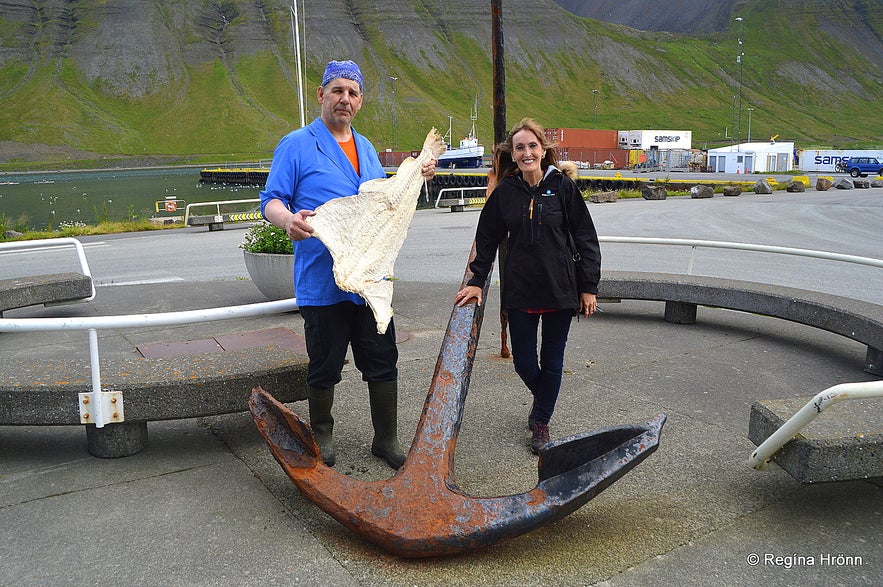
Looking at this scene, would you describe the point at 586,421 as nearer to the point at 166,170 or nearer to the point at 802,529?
the point at 802,529

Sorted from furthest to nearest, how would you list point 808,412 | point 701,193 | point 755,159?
1. point 755,159
2. point 701,193
3. point 808,412

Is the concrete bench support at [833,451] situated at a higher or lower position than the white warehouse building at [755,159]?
lower

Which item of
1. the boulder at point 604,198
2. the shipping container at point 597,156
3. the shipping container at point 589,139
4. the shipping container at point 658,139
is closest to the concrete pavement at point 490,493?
the boulder at point 604,198

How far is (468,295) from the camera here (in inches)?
143

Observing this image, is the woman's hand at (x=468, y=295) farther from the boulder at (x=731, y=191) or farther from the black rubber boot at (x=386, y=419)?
the boulder at (x=731, y=191)

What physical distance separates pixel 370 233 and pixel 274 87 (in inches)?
7127

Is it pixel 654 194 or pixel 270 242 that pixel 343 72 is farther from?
pixel 654 194

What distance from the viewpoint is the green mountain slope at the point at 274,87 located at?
148 meters

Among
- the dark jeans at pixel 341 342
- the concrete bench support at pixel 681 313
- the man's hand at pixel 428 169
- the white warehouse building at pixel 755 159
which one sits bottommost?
the concrete bench support at pixel 681 313

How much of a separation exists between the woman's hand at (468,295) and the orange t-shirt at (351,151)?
2.57 feet

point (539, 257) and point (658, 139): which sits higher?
point (658, 139)

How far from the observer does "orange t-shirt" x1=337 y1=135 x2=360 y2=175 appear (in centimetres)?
351

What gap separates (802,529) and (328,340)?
7.24 feet

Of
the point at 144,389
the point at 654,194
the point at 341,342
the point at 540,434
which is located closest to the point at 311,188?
the point at 341,342
